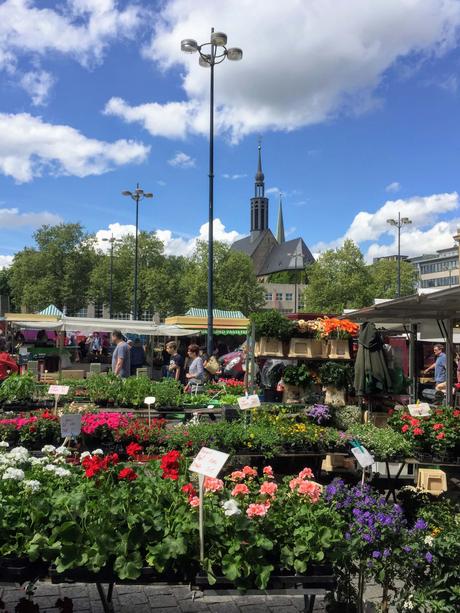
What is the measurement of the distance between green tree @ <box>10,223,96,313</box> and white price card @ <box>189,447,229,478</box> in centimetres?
4278

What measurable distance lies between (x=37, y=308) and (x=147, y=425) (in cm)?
4020

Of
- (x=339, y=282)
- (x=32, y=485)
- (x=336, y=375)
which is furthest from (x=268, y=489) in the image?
(x=339, y=282)

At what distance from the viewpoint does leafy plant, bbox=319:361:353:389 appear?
7504 mm

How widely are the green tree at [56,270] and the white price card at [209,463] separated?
42.8 m

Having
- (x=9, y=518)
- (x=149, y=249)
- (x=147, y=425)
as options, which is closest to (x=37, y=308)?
(x=149, y=249)

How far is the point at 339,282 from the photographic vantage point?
44.0 m

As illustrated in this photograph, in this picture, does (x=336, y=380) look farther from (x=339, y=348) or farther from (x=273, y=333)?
(x=273, y=333)

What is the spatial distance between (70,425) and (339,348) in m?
3.94

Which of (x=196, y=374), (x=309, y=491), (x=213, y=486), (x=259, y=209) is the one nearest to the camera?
(x=309, y=491)

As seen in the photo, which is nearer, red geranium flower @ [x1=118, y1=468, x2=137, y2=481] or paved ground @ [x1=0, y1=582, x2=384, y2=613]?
red geranium flower @ [x1=118, y1=468, x2=137, y2=481]

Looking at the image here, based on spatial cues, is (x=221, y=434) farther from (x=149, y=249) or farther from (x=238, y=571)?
(x=149, y=249)

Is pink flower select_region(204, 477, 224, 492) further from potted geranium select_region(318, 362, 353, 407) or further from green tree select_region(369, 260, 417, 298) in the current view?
green tree select_region(369, 260, 417, 298)

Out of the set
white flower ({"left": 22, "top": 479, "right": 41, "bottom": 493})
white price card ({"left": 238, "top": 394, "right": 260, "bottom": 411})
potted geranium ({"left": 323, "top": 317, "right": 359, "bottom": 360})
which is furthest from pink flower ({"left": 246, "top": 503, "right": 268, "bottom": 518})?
potted geranium ({"left": 323, "top": 317, "right": 359, "bottom": 360})

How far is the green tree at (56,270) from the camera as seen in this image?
1715 inches
